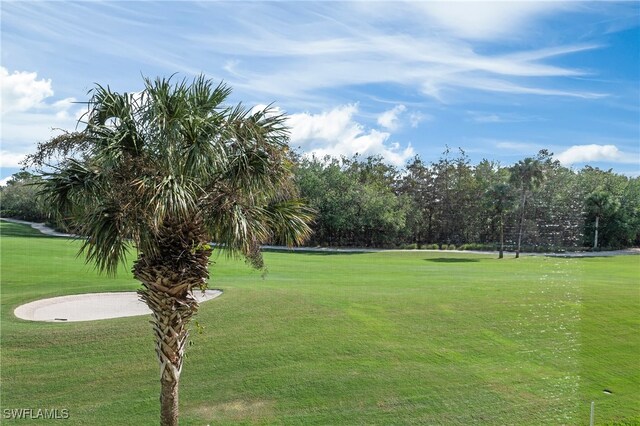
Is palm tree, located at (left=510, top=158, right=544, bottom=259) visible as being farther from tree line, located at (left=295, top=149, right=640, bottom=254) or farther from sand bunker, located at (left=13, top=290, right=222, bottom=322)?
sand bunker, located at (left=13, top=290, right=222, bottom=322)

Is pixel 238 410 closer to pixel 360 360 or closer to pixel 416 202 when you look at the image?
pixel 360 360

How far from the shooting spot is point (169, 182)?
24.0 feet

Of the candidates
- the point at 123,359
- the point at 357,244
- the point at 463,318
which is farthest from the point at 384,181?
the point at 123,359

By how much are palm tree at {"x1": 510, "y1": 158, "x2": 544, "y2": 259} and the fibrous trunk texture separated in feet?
76.6

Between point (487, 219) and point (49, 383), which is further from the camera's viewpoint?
point (487, 219)

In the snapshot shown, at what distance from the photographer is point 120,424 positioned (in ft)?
33.4

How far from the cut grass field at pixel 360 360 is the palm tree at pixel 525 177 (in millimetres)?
12910

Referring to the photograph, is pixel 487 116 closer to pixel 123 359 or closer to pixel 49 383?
pixel 123 359

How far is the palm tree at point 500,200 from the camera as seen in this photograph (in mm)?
40750

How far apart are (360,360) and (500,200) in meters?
33.6

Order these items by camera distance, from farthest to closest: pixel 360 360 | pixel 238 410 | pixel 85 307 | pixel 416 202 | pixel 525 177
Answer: pixel 416 202 < pixel 525 177 < pixel 85 307 < pixel 360 360 < pixel 238 410

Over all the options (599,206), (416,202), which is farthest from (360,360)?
(416,202)

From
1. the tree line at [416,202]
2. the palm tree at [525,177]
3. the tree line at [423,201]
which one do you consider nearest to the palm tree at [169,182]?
the palm tree at [525,177]

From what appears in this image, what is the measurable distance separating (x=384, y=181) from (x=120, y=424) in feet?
189
